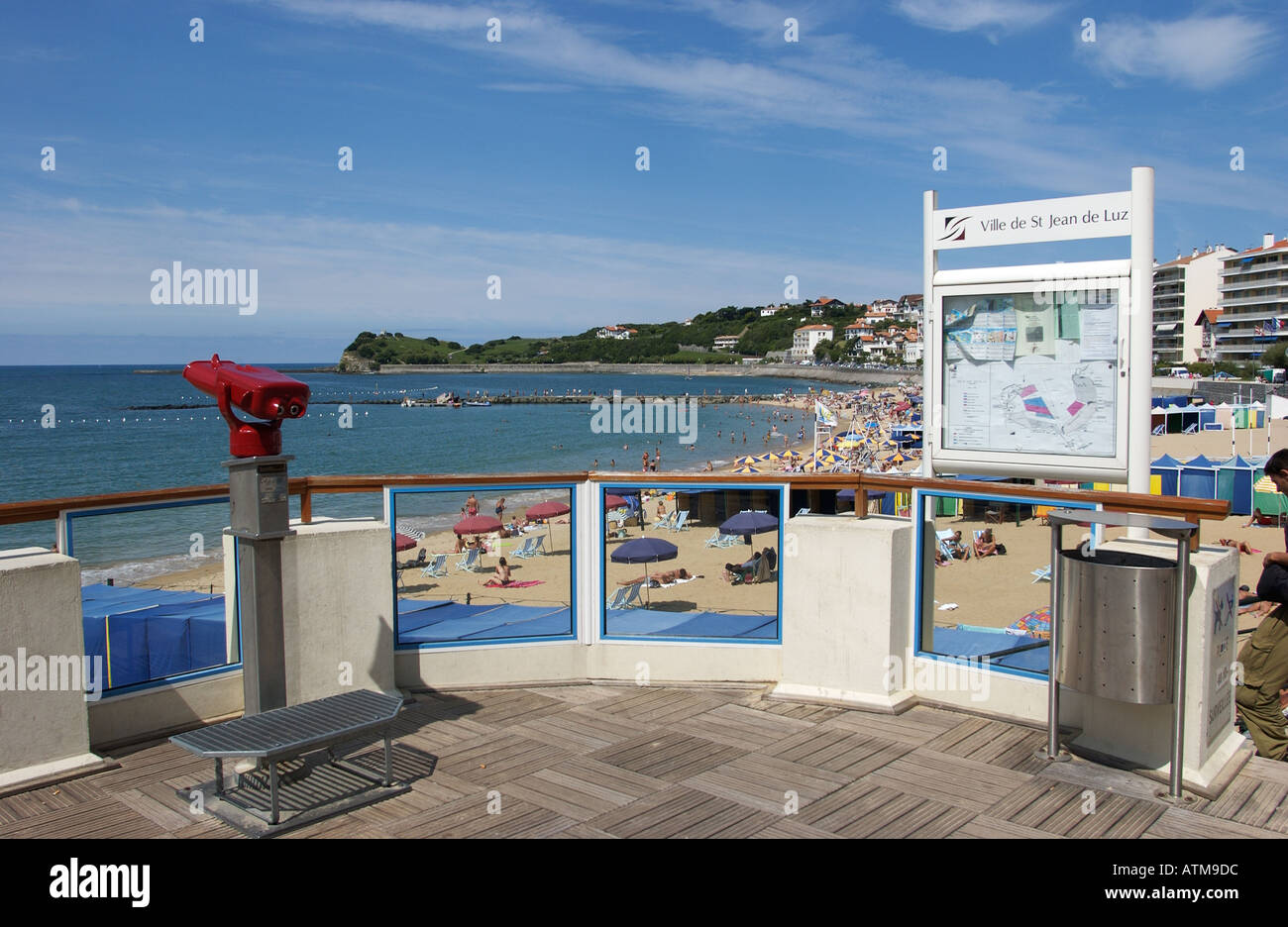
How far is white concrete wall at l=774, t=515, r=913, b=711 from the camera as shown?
531 centimetres

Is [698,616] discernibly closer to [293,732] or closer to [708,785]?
[708,785]

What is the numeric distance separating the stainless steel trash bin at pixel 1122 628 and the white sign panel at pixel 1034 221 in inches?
81.1

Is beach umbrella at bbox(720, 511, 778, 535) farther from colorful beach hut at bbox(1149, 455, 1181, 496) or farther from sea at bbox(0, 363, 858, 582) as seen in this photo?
colorful beach hut at bbox(1149, 455, 1181, 496)

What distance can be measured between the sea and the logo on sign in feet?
10.0

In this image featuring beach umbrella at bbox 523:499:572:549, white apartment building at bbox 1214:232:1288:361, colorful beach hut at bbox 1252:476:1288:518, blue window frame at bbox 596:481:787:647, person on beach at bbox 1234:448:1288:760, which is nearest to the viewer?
person on beach at bbox 1234:448:1288:760

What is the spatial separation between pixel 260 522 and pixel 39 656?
1.16 metres

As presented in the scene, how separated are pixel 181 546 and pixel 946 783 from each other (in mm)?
8614

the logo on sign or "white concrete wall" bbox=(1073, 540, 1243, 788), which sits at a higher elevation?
the logo on sign

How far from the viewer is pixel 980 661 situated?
537 cm

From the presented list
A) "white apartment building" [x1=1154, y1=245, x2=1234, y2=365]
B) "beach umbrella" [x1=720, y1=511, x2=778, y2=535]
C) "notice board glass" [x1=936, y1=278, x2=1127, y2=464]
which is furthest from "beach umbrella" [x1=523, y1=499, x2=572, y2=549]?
"white apartment building" [x1=1154, y1=245, x2=1234, y2=365]

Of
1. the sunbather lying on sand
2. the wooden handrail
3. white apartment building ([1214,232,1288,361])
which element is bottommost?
the sunbather lying on sand

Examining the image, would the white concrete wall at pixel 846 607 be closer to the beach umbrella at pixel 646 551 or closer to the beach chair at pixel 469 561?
the beach umbrella at pixel 646 551

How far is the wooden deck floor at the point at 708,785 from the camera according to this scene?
392 cm

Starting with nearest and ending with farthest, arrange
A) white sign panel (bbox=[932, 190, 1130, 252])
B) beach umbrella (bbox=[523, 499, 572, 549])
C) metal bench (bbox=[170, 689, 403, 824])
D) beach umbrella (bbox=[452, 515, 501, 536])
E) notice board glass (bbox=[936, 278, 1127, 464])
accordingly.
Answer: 1. metal bench (bbox=[170, 689, 403, 824])
2. white sign panel (bbox=[932, 190, 1130, 252])
3. notice board glass (bbox=[936, 278, 1127, 464])
4. beach umbrella (bbox=[523, 499, 572, 549])
5. beach umbrella (bbox=[452, 515, 501, 536])
